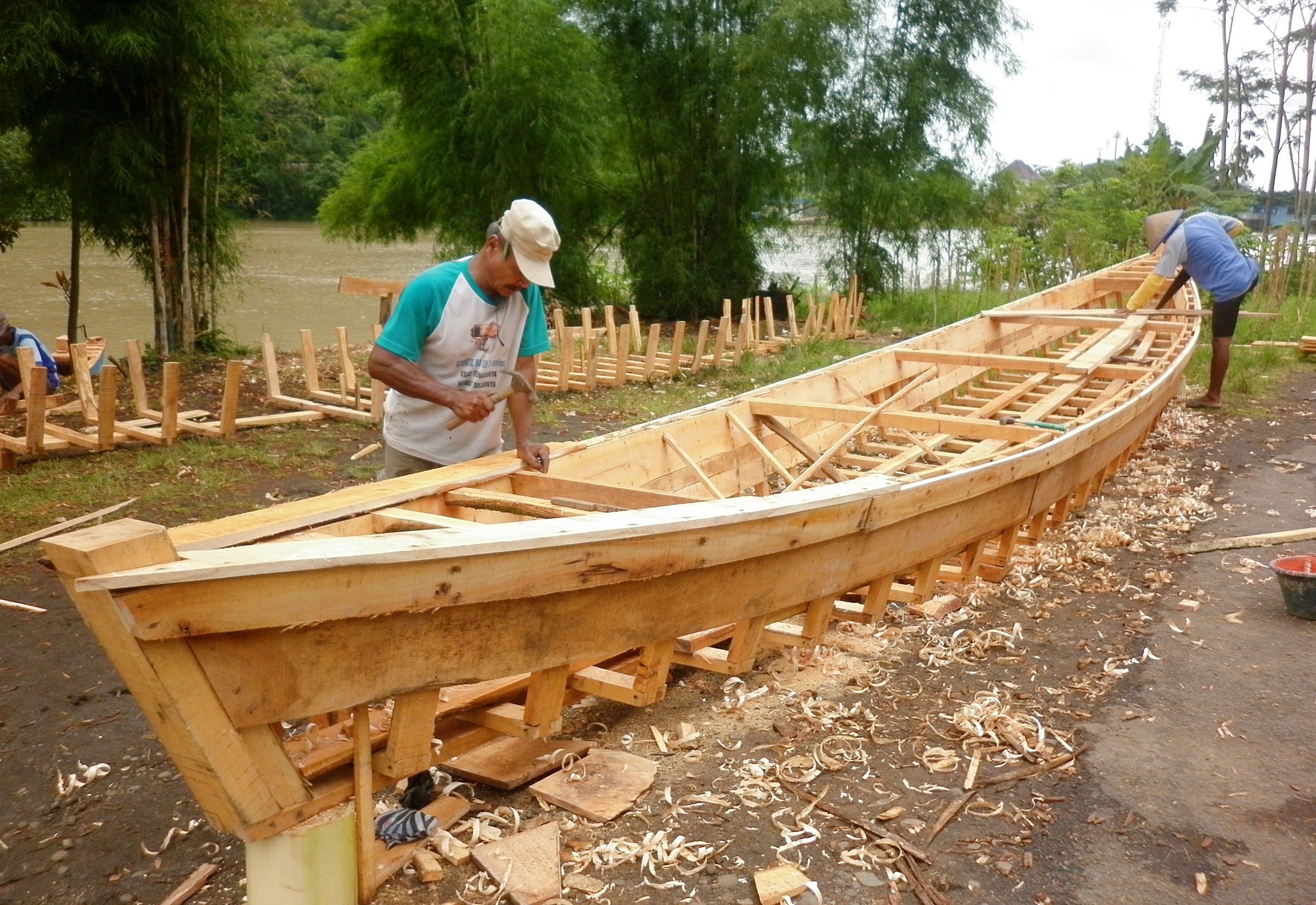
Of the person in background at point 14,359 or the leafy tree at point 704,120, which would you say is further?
the leafy tree at point 704,120

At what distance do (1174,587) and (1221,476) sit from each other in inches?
103

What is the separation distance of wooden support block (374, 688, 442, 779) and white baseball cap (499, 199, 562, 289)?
136 centimetres

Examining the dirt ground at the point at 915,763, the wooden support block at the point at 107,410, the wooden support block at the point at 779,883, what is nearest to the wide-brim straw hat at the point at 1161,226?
the dirt ground at the point at 915,763

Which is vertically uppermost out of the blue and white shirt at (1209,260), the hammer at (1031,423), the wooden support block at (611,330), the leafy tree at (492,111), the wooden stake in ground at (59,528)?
the leafy tree at (492,111)

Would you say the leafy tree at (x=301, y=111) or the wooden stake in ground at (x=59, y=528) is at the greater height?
the leafy tree at (x=301, y=111)

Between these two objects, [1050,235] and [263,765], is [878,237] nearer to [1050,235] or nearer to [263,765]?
[1050,235]

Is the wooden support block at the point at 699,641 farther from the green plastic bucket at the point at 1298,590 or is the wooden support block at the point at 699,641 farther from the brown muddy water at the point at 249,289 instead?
the brown muddy water at the point at 249,289

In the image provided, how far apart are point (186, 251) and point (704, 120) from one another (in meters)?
7.07

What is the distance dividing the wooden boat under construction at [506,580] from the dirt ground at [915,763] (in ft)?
1.14

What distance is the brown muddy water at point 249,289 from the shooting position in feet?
53.9

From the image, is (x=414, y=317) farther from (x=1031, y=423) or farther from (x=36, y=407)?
(x=36, y=407)

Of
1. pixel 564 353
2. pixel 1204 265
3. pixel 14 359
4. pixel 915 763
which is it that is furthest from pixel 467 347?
pixel 1204 265

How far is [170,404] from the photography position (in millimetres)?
7207

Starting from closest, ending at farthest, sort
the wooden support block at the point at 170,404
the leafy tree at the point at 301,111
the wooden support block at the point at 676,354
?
the wooden support block at the point at 170,404 < the wooden support block at the point at 676,354 < the leafy tree at the point at 301,111
